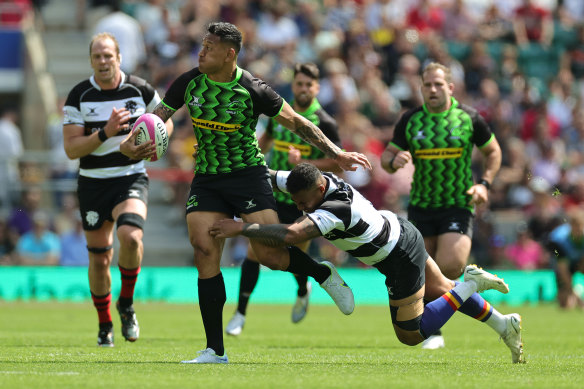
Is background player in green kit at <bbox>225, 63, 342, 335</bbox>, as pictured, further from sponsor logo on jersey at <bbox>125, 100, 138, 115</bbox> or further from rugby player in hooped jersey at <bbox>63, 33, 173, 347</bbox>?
sponsor logo on jersey at <bbox>125, 100, 138, 115</bbox>

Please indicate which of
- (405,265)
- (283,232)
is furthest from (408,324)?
(283,232)

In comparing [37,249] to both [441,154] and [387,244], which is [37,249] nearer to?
[441,154]

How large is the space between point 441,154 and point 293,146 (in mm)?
1984

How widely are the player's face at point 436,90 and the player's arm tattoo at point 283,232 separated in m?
3.61

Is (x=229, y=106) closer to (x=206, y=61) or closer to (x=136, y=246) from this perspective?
(x=206, y=61)

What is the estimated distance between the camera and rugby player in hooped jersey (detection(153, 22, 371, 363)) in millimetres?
8594

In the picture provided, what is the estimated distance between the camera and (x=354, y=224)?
27.5 ft

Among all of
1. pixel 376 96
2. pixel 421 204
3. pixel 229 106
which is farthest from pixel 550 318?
pixel 229 106

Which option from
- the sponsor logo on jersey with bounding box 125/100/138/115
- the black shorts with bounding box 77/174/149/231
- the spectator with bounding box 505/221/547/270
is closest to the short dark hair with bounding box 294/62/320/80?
the sponsor logo on jersey with bounding box 125/100/138/115

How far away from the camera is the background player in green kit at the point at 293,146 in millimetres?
12281

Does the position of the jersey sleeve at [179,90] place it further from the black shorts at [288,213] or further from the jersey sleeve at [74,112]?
the black shorts at [288,213]

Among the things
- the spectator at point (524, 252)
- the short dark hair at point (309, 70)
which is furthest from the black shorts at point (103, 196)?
the spectator at point (524, 252)

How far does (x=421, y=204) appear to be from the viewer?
37.6 feet

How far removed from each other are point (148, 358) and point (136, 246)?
1.60 metres
